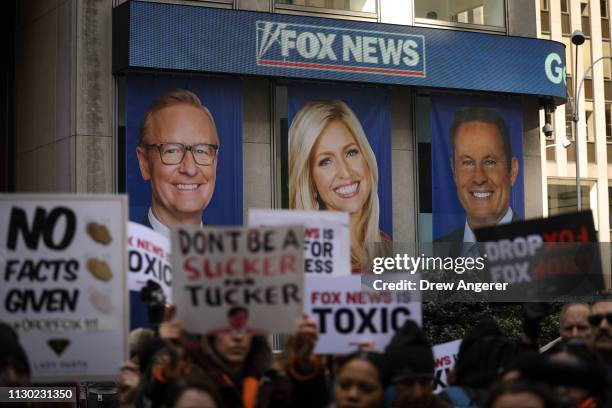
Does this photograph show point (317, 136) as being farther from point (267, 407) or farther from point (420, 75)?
point (267, 407)

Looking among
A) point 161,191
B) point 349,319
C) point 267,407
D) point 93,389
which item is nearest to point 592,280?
point 349,319

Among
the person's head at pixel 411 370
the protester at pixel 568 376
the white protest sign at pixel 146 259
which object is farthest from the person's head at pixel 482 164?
the protester at pixel 568 376

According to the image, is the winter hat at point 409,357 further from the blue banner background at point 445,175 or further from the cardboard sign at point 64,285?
the blue banner background at point 445,175

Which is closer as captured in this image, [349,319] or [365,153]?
[349,319]

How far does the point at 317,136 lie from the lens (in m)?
25.0

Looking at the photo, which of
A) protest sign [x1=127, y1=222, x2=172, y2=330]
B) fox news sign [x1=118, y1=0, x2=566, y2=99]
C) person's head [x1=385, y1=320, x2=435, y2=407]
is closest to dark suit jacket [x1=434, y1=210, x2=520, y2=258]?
fox news sign [x1=118, y1=0, x2=566, y2=99]

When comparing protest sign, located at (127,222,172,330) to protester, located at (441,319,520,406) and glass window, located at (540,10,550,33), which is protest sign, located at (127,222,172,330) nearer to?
protester, located at (441,319,520,406)

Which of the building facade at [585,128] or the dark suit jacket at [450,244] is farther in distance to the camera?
the building facade at [585,128]

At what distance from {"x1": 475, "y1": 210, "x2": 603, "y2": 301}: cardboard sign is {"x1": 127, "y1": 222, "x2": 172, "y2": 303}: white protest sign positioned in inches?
91.3

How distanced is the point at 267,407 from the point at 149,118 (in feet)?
55.9

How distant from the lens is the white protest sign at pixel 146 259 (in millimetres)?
9352

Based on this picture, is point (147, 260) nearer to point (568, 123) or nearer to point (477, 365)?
point (477, 365)

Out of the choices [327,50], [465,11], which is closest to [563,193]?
[465,11]

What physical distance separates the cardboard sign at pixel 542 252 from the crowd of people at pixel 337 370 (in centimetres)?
37
